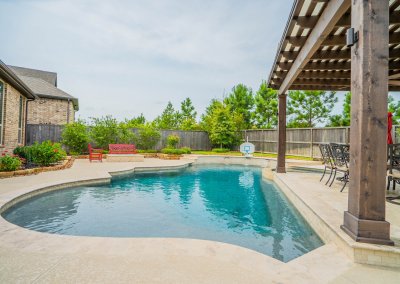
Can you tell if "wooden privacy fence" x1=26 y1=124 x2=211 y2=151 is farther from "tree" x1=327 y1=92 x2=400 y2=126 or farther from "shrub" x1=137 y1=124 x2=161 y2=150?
"tree" x1=327 y1=92 x2=400 y2=126

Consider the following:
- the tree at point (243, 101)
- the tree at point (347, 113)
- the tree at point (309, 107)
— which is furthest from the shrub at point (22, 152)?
the tree at point (309, 107)

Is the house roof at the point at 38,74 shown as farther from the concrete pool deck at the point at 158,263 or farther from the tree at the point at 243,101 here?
the concrete pool deck at the point at 158,263

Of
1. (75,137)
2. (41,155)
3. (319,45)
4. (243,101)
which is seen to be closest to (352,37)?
(319,45)

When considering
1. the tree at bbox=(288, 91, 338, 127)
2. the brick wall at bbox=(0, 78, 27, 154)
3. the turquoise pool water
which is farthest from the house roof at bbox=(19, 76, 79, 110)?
the tree at bbox=(288, 91, 338, 127)

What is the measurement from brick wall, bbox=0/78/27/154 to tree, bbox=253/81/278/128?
20687 millimetres

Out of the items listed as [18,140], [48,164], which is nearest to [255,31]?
[48,164]

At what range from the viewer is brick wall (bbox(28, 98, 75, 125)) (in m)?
16.8

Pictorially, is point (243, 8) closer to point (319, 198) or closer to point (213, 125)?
point (319, 198)

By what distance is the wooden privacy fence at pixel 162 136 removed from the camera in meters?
14.7

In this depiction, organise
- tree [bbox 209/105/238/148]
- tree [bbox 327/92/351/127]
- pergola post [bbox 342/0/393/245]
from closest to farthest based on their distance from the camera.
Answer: pergola post [bbox 342/0/393/245] → tree [bbox 327/92/351/127] → tree [bbox 209/105/238/148]

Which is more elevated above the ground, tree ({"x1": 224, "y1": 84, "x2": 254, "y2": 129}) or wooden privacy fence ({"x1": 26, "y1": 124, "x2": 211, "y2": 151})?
tree ({"x1": 224, "y1": 84, "x2": 254, "y2": 129})

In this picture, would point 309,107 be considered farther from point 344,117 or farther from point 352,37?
point 352,37

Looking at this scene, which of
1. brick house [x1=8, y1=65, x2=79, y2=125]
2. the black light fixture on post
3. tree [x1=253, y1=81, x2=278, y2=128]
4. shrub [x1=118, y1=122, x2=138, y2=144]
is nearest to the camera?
the black light fixture on post

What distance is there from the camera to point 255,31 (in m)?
12.5
